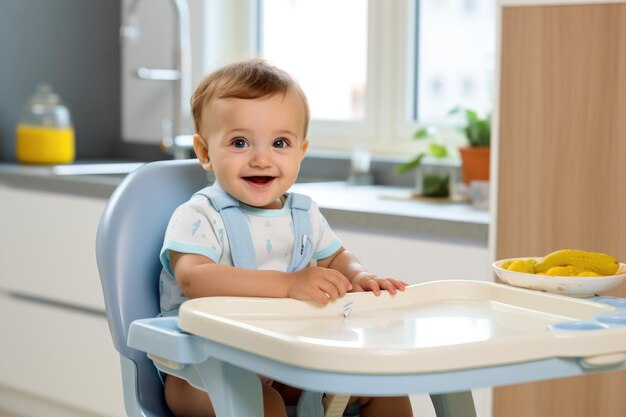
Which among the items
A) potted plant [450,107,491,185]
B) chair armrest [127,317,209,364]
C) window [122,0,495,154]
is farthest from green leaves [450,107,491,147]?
chair armrest [127,317,209,364]

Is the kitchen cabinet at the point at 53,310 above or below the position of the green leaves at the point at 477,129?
below

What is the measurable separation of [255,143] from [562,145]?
2.38 ft

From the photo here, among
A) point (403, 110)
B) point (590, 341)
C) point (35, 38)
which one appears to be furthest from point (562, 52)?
point (35, 38)

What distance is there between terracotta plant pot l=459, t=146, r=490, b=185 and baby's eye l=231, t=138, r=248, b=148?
1.27 meters

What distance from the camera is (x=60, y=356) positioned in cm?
309

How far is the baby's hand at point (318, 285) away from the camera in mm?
1396

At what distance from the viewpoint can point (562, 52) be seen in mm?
2008

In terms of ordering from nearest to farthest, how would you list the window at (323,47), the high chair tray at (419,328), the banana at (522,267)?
the high chair tray at (419,328) < the banana at (522,267) < the window at (323,47)

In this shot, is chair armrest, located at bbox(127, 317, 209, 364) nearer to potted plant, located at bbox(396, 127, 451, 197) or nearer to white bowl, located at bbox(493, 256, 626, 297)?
white bowl, located at bbox(493, 256, 626, 297)

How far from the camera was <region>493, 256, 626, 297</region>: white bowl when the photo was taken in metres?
1.43

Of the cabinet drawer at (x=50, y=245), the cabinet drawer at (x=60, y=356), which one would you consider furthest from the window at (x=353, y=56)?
the cabinet drawer at (x=60, y=356)

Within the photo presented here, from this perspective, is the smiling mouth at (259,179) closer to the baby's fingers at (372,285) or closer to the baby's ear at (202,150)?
the baby's ear at (202,150)

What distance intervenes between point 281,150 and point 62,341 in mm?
1685

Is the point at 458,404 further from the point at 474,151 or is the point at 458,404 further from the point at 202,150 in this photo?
the point at 474,151
